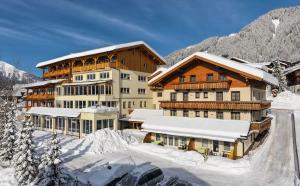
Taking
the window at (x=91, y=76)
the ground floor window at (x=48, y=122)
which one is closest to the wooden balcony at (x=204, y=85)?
the window at (x=91, y=76)

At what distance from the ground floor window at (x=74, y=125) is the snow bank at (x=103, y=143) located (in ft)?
17.3

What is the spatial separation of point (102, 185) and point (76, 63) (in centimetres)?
3464

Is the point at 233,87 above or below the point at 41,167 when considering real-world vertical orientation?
above

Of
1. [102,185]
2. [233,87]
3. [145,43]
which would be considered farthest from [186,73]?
[102,185]

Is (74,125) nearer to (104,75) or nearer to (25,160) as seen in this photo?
(104,75)

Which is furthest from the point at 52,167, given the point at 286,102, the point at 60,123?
the point at 286,102

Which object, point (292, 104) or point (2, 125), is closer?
point (2, 125)

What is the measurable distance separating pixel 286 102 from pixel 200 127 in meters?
34.3

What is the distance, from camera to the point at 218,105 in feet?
90.3

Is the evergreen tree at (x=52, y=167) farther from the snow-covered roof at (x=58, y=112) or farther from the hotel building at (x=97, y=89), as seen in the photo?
the snow-covered roof at (x=58, y=112)

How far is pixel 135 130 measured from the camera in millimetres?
40000

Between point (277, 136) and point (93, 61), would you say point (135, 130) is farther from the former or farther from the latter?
point (277, 136)

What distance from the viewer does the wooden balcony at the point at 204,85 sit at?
27.3 metres

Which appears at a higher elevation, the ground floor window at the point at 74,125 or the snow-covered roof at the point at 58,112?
the snow-covered roof at the point at 58,112
